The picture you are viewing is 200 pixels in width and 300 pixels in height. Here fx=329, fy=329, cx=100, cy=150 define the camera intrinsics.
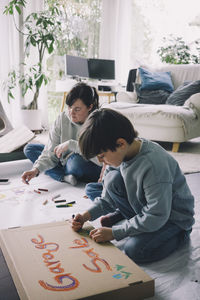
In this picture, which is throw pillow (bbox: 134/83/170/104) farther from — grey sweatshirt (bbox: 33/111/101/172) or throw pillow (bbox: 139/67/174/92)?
grey sweatshirt (bbox: 33/111/101/172)

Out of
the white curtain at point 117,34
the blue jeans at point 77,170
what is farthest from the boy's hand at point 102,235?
the white curtain at point 117,34

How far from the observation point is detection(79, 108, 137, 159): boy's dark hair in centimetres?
99

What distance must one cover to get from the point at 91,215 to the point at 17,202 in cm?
61

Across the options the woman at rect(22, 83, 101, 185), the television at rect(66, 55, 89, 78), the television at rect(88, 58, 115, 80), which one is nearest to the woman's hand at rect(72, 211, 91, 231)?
the woman at rect(22, 83, 101, 185)

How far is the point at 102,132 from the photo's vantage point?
99 cm

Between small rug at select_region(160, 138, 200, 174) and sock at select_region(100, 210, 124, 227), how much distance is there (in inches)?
43.7

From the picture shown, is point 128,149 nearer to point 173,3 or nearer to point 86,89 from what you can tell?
point 86,89

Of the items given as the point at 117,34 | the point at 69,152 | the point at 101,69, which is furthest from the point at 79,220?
the point at 117,34

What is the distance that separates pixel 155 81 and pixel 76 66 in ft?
4.36

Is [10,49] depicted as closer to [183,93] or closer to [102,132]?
[183,93]

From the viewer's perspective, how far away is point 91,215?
122 cm

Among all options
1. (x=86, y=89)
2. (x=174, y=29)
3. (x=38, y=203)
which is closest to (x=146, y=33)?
(x=174, y=29)

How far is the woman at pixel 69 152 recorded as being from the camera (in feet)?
5.72

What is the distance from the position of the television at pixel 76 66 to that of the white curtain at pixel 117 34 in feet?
1.96
